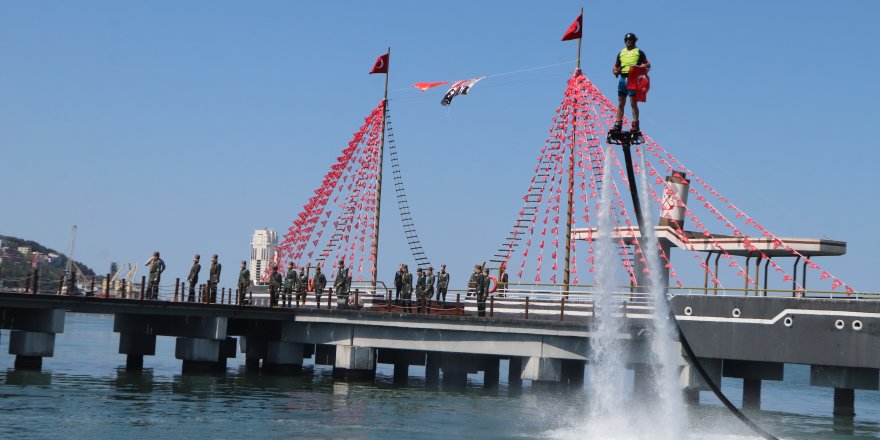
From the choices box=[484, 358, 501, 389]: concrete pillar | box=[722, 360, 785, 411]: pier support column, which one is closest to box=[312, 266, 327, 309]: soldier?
box=[484, 358, 501, 389]: concrete pillar

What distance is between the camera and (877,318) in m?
33.9

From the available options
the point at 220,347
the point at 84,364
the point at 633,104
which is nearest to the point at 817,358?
the point at 633,104

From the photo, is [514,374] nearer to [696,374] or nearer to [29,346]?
[696,374]

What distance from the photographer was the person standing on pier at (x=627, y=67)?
681 inches

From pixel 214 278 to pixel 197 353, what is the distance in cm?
294

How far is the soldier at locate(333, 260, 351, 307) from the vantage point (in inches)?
1732

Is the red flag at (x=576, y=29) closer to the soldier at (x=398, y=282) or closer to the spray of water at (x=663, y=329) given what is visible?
the soldier at (x=398, y=282)

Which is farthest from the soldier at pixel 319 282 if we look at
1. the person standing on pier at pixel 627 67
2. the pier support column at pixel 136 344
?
the person standing on pier at pixel 627 67

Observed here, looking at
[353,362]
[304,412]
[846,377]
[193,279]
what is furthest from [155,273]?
[846,377]

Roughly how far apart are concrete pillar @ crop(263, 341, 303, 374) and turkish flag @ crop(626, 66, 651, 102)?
1185 inches

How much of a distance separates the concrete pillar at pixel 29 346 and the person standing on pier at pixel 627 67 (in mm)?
28005

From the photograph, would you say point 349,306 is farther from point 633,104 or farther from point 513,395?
point 633,104

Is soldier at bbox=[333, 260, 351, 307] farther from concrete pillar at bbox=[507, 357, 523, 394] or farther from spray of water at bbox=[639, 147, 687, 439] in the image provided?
spray of water at bbox=[639, 147, 687, 439]

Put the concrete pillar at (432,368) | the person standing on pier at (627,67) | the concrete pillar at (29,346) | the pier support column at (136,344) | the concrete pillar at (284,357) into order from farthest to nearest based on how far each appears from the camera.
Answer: the concrete pillar at (432,368) → the pier support column at (136,344) → the concrete pillar at (284,357) → the concrete pillar at (29,346) → the person standing on pier at (627,67)
